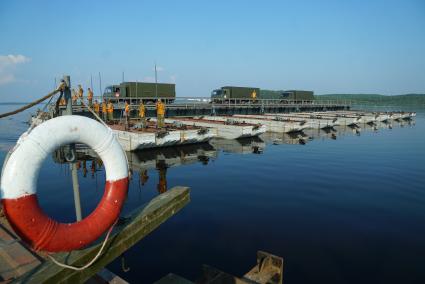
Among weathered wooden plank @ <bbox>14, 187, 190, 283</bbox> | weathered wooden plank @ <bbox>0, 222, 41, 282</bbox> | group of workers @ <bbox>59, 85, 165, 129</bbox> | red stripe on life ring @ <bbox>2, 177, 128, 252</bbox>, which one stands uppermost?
group of workers @ <bbox>59, 85, 165, 129</bbox>

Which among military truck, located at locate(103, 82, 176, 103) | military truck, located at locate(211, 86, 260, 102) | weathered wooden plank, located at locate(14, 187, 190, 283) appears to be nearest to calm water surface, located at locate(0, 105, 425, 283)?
weathered wooden plank, located at locate(14, 187, 190, 283)

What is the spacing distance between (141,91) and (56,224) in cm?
3472

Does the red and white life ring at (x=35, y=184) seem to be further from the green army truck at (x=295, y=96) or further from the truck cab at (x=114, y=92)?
the green army truck at (x=295, y=96)

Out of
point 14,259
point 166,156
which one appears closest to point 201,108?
point 166,156

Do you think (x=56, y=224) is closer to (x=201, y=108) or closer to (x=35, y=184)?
(x=35, y=184)

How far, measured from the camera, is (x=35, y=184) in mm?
3906

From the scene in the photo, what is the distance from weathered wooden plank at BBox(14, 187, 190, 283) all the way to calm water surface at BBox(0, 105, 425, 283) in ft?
5.29

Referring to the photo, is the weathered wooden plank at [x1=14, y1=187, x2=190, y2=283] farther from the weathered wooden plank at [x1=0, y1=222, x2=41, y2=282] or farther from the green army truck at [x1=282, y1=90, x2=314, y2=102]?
the green army truck at [x1=282, y1=90, x2=314, y2=102]

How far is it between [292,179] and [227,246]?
23.0 ft

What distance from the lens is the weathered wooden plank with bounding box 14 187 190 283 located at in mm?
3713

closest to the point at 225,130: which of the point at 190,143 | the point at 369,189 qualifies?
the point at 190,143

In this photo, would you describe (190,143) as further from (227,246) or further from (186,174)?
(227,246)

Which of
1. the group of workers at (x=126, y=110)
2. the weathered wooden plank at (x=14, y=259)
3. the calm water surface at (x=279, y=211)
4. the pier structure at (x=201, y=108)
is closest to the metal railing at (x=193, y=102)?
the pier structure at (x=201, y=108)

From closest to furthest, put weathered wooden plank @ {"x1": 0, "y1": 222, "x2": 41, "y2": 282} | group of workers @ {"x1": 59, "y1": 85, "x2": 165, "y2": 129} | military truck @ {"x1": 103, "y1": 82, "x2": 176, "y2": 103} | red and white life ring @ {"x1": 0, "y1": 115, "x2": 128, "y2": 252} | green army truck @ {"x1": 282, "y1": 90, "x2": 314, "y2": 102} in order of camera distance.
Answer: red and white life ring @ {"x1": 0, "y1": 115, "x2": 128, "y2": 252}
weathered wooden plank @ {"x1": 0, "y1": 222, "x2": 41, "y2": 282}
group of workers @ {"x1": 59, "y1": 85, "x2": 165, "y2": 129}
military truck @ {"x1": 103, "y1": 82, "x2": 176, "y2": 103}
green army truck @ {"x1": 282, "y1": 90, "x2": 314, "y2": 102}
